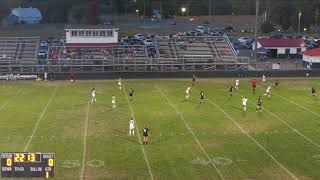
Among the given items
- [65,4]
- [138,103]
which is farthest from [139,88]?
[65,4]

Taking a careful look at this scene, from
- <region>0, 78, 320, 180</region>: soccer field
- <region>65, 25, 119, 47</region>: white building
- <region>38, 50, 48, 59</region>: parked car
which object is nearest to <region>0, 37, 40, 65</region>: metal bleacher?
<region>38, 50, 48, 59</region>: parked car

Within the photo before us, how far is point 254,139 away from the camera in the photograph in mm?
32625

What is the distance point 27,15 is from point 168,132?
95.9m

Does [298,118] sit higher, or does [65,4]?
[65,4]

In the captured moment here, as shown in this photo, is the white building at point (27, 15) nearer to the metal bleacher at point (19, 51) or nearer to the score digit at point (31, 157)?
the metal bleacher at point (19, 51)

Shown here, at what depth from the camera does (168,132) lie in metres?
34.2

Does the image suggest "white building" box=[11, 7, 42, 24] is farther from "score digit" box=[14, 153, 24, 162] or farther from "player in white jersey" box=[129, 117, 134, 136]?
"score digit" box=[14, 153, 24, 162]

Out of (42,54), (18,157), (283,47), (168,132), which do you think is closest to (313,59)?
(283,47)

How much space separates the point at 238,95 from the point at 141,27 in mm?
64951

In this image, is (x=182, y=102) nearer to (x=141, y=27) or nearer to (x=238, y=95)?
(x=238, y=95)
